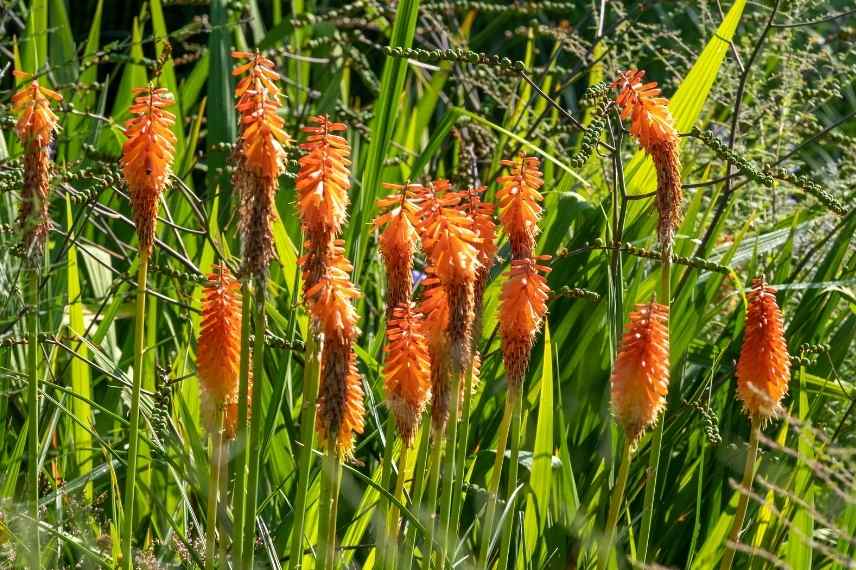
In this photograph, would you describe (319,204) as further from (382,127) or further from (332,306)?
(382,127)

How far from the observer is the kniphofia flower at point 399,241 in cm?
187

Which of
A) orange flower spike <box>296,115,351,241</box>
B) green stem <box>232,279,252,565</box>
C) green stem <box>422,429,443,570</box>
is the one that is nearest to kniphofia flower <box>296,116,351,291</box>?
orange flower spike <box>296,115,351,241</box>

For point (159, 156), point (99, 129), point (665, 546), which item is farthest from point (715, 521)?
point (99, 129)

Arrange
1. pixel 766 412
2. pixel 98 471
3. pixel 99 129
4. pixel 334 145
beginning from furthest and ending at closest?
1. pixel 99 129
2. pixel 98 471
3. pixel 766 412
4. pixel 334 145

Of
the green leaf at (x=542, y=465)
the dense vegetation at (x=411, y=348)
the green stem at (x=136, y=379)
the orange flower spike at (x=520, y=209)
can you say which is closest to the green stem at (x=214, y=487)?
the dense vegetation at (x=411, y=348)

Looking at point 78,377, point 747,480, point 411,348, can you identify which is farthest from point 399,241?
point 78,377

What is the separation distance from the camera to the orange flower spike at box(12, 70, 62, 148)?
1819 mm

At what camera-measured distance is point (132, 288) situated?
335cm

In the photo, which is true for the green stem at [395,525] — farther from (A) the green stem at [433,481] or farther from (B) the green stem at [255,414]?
(B) the green stem at [255,414]

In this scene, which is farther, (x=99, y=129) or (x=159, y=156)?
(x=99, y=129)

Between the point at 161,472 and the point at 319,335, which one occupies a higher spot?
the point at 319,335

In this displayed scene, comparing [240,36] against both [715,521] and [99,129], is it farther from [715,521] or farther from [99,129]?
[715,521]

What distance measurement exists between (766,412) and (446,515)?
1.95 ft

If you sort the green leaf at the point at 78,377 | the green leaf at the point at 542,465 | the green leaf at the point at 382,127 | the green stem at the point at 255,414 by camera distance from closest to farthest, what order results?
the green stem at the point at 255,414
the green leaf at the point at 542,465
the green leaf at the point at 382,127
the green leaf at the point at 78,377
